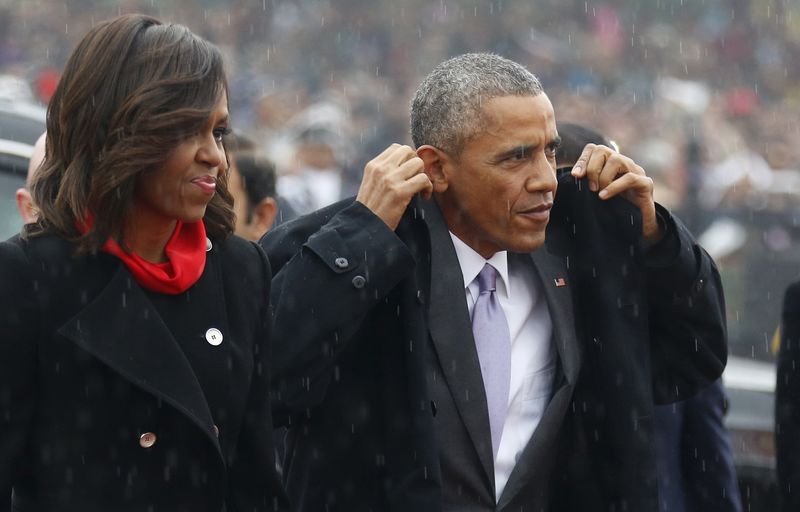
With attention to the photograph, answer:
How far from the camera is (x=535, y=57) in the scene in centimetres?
1884

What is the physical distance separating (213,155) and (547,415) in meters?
1.17

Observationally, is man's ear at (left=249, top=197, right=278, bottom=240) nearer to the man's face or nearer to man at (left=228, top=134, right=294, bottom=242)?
man at (left=228, top=134, right=294, bottom=242)

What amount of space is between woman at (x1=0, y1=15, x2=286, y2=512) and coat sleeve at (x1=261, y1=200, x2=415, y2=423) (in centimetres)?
39

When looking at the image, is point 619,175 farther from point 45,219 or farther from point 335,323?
point 45,219

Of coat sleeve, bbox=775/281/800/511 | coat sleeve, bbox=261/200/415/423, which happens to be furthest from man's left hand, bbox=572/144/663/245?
coat sleeve, bbox=775/281/800/511

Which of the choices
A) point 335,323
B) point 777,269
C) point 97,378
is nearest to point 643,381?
Result: point 335,323

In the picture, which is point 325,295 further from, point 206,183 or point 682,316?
point 682,316

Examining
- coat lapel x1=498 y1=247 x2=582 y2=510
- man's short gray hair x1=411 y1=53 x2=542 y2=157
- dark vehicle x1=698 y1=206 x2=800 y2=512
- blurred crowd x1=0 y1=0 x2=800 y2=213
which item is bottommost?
blurred crowd x1=0 y1=0 x2=800 y2=213

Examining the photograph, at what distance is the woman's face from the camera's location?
2.99 metres

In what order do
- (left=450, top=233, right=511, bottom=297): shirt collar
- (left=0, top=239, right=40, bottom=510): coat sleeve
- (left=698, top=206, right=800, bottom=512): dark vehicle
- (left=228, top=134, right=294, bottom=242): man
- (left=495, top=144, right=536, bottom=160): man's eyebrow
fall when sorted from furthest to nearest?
(left=698, top=206, right=800, bottom=512): dark vehicle → (left=228, top=134, right=294, bottom=242): man → (left=450, top=233, right=511, bottom=297): shirt collar → (left=495, top=144, right=536, bottom=160): man's eyebrow → (left=0, top=239, right=40, bottom=510): coat sleeve

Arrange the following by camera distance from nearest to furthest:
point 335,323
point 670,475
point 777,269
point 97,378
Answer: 1. point 97,378
2. point 335,323
3. point 670,475
4. point 777,269

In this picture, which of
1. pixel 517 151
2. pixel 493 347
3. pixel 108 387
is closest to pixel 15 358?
pixel 108 387

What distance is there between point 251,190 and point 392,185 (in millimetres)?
2034

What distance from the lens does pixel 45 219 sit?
2.91 m
